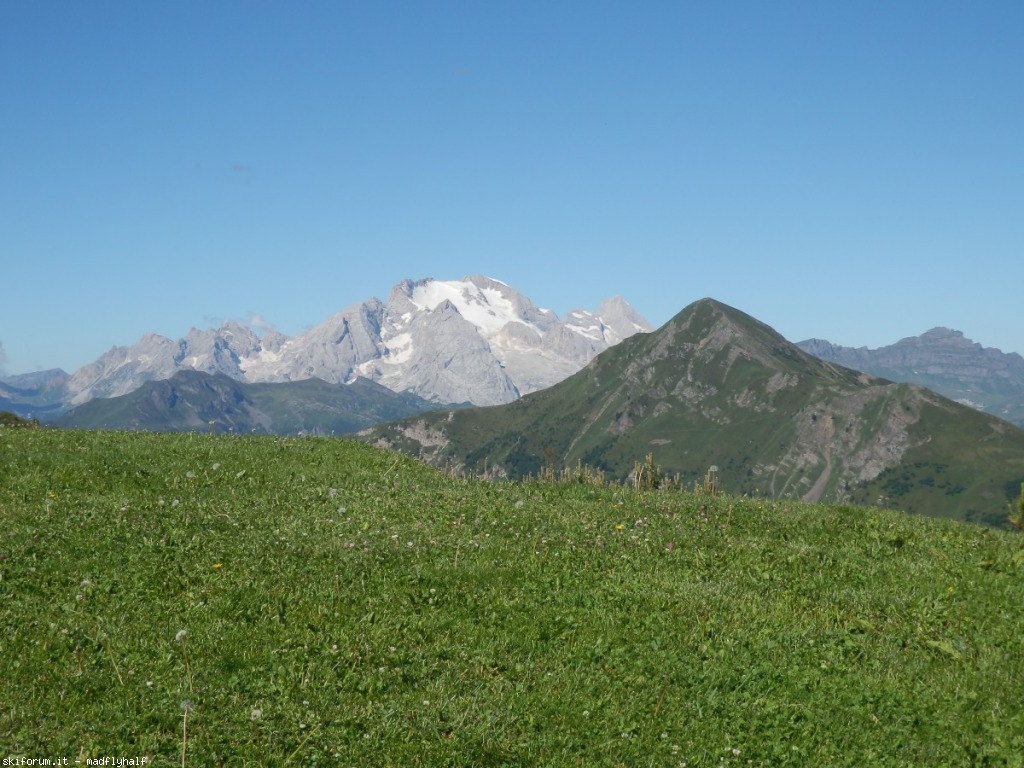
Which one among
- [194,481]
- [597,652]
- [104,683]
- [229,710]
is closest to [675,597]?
[597,652]

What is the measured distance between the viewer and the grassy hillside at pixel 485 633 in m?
11.4

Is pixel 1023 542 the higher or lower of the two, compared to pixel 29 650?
higher

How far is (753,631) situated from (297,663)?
7.39 m

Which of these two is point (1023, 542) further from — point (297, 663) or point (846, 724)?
point (297, 663)

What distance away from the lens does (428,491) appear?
2381cm

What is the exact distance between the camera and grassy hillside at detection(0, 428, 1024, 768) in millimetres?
11391

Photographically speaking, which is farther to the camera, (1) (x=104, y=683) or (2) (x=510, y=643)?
(2) (x=510, y=643)

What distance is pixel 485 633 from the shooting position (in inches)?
566

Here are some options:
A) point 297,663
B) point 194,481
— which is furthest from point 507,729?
point 194,481

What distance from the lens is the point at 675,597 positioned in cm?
1619

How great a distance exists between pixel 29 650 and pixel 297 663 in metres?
3.70

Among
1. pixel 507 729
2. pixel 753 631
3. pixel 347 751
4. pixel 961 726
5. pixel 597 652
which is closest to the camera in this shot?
pixel 347 751

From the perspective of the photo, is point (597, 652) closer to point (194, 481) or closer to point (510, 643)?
point (510, 643)

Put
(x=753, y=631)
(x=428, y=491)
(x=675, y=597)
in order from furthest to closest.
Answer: (x=428, y=491) → (x=675, y=597) → (x=753, y=631)
